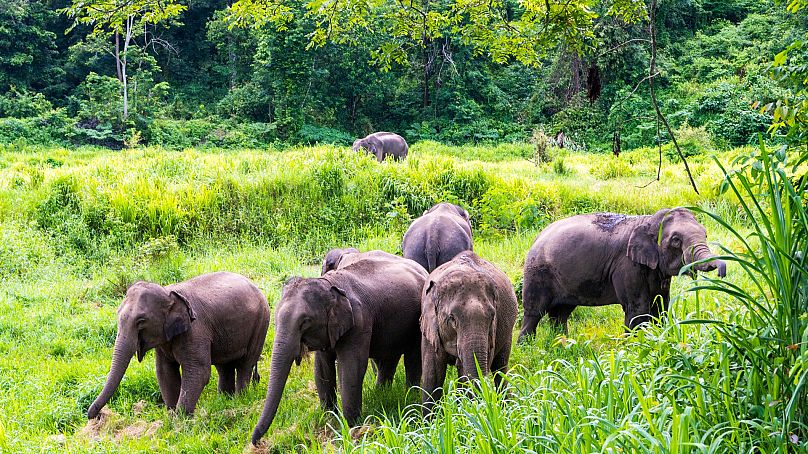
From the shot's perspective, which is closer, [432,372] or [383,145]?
[432,372]

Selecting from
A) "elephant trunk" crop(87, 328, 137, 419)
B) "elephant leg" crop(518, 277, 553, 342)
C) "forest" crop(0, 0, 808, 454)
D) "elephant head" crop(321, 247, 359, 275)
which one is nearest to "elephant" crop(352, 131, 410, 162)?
"forest" crop(0, 0, 808, 454)

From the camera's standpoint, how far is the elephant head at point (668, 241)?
6.91 meters

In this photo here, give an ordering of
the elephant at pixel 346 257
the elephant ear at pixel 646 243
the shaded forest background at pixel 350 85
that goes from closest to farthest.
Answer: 1. the elephant ear at pixel 646 243
2. the elephant at pixel 346 257
3. the shaded forest background at pixel 350 85

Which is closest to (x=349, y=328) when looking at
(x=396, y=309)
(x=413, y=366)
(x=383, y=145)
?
(x=396, y=309)

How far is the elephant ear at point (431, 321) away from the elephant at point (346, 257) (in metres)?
1.27

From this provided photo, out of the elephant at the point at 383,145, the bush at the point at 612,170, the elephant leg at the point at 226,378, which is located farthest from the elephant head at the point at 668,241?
the elephant at the point at 383,145

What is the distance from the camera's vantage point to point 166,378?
703 centimetres

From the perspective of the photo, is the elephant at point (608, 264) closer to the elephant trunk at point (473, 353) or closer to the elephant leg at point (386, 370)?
the elephant leg at point (386, 370)

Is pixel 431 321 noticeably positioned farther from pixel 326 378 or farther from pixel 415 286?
pixel 326 378

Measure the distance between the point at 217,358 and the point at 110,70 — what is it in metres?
32.8

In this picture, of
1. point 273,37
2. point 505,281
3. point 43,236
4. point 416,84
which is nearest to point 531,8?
point 505,281

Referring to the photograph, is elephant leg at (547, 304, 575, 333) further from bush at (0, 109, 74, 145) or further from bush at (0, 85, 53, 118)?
bush at (0, 85, 53, 118)

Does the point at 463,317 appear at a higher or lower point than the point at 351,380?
higher

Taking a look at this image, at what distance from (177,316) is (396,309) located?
6.16 ft
